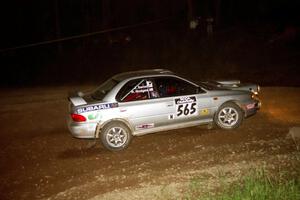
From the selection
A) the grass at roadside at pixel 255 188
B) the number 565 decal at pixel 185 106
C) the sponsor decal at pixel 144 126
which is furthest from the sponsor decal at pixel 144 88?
the grass at roadside at pixel 255 188

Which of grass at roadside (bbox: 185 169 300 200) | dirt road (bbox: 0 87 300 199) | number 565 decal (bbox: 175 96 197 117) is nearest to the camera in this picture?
grass at roadside (bbox: 185 169 300 200)

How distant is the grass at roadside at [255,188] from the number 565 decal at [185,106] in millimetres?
2552

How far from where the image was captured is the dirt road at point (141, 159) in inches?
264

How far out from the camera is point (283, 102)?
39.7 ft

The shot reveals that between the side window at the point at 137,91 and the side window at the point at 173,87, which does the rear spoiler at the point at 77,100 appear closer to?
the side window at the point at 137,91

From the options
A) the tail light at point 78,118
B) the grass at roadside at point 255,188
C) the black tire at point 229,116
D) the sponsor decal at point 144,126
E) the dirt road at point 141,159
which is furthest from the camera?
the black tire at point 229,116

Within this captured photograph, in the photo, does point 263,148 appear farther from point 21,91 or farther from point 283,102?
point 21,91

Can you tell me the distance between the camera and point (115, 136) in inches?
341

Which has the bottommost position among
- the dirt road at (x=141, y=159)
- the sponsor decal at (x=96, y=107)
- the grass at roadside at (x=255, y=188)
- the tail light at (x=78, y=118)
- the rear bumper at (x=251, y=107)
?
the grass at roadside at (x=255, y=188)

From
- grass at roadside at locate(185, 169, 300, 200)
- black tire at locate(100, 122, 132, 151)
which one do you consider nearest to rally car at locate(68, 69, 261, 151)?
black tire at locate(100, 122, 132, 151)

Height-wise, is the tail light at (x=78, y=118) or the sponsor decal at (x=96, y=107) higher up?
the sponsor decal at (x=96, y=107)

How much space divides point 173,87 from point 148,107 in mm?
782

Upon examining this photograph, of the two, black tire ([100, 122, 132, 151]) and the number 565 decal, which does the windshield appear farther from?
the number 565 decal

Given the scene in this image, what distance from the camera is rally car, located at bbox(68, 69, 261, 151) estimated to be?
8.51 meters
